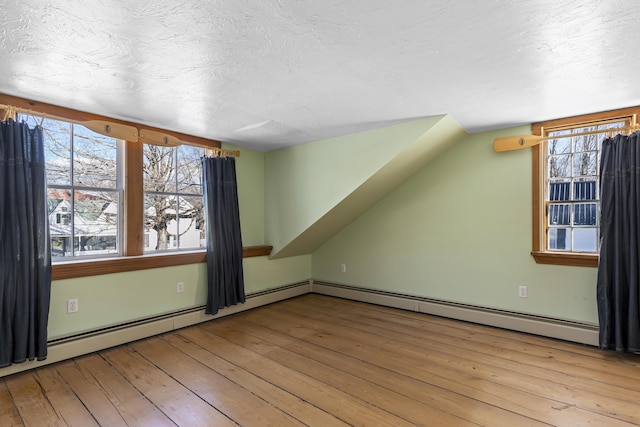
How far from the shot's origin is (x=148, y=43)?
5.57 feet

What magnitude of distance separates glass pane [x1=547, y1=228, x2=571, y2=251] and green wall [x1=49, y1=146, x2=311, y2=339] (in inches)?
125

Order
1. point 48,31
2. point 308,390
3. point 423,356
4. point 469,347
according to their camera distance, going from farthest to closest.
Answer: point 469,347 → point 423,356 → point 308,390 → point 48,31

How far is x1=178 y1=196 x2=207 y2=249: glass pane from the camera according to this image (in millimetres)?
3656

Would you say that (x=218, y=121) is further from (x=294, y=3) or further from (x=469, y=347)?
(x=469, y=347)

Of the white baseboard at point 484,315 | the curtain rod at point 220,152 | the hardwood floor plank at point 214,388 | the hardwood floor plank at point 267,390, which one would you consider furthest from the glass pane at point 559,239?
the curtain rod at point 220,152

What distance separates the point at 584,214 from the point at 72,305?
4672 millimetres

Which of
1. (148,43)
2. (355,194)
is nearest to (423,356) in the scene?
(355,194)

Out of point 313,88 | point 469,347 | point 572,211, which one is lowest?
point 469,347

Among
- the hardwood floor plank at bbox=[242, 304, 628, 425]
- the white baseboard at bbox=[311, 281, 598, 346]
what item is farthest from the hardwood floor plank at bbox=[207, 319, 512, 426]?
the white baseboard at bbox=[311, 281, 598, 346]

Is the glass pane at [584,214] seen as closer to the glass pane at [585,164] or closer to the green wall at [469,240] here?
the glass pane at [585,164]

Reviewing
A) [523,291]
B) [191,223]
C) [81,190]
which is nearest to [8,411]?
[81,190]

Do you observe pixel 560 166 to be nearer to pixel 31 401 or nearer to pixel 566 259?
pixel 566 259

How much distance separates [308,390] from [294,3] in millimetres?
2282

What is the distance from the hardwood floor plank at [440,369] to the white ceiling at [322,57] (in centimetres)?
210
